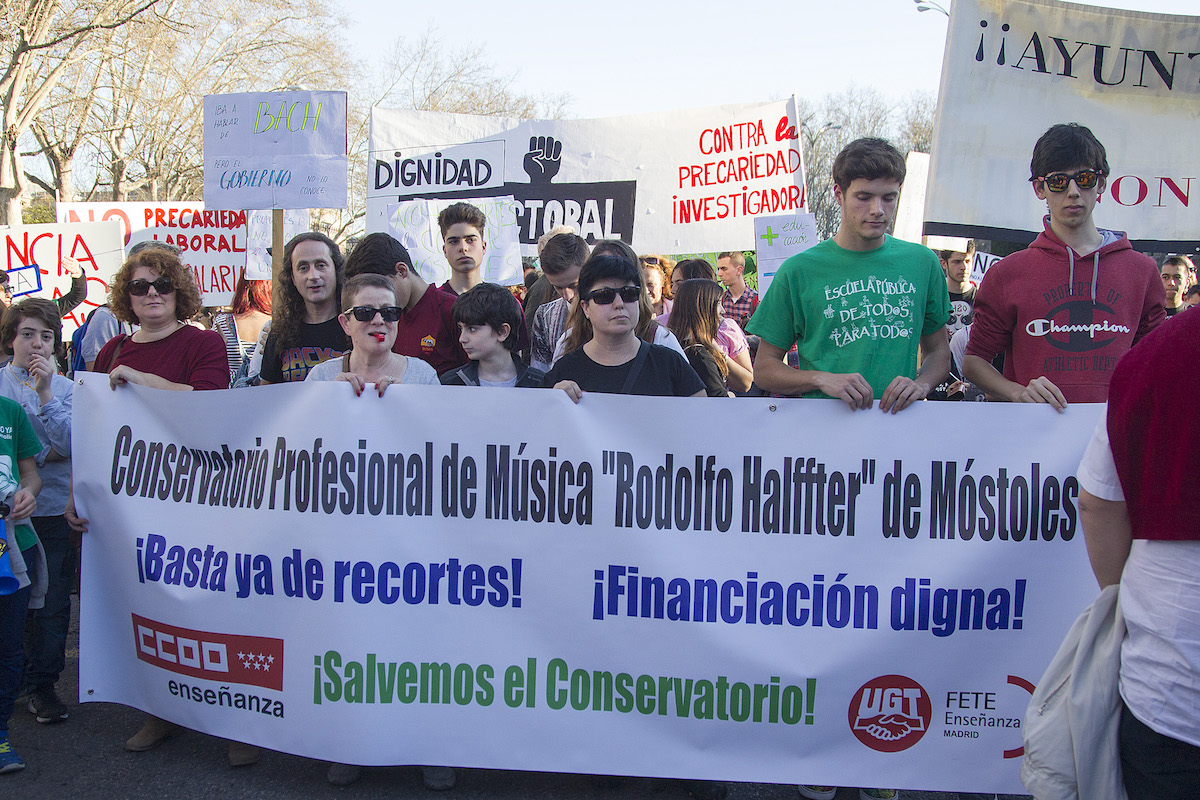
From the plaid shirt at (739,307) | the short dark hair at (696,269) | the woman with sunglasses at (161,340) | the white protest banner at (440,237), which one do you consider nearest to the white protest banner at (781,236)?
the plaid shirt at (739,307)

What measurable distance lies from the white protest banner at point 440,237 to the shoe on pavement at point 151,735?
168 inches

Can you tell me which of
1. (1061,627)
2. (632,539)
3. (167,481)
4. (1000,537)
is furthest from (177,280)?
(1061,627)

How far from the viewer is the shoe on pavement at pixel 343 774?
10.2ft

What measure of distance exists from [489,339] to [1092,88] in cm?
279

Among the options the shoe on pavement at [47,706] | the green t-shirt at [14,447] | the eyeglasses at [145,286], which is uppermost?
the eyeglasses at [145,286]

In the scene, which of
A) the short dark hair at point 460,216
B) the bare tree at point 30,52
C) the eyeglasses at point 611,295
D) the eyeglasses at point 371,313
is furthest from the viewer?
the bare tree at point 30,52

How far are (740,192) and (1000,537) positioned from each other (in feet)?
15.9

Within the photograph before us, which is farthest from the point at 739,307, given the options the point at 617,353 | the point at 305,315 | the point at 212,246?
the point at 212,246

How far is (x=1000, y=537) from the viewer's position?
9.56 ft

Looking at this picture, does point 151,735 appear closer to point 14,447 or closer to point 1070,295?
point 14,447

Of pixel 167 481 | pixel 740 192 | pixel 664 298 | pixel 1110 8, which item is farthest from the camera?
pixel 740 192

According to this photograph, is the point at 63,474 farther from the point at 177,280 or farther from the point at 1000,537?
the point at 1000,537

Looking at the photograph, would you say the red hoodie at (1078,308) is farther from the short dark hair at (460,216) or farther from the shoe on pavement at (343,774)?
the short dark hair at (460,216)

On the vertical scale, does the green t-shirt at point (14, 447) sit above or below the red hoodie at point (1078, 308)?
below
